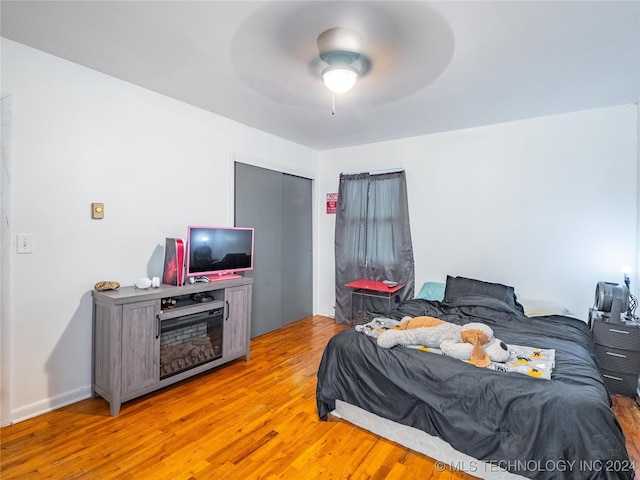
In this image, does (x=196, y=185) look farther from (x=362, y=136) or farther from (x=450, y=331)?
(x=450, y=331)

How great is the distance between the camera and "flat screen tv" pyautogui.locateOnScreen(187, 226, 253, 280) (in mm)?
2867

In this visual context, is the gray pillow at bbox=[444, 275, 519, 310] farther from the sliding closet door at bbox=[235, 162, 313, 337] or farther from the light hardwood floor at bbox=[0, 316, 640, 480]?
the sliding closet door at bbox=[235, 162, 313, 337]

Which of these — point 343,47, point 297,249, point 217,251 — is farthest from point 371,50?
point 297,249

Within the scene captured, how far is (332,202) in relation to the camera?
4809 millimetres

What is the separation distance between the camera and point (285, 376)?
2916 millimetres

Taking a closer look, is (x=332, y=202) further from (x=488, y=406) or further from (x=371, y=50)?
(x=488, y=406)

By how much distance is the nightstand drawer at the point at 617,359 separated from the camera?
2564 mm

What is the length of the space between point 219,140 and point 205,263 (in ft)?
4.52

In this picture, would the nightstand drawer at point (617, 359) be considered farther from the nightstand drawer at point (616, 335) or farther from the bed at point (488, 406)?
the bed at point (488, 406)

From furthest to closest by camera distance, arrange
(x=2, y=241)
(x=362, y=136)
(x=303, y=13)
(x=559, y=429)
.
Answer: (x=362, y=136)
(x=2, y=241)
(x=303, y=13)
(x=559, y=429)

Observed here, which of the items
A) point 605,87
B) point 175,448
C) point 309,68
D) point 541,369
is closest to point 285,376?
point 175,448

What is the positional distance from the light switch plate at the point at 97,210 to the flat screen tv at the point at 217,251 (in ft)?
2.14

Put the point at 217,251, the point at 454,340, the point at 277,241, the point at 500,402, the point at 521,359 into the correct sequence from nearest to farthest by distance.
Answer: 1. the point at 500,402
2. the point at 521,359
3. the point at 454,340
4. the point at 217,251
5. the point at 277,241

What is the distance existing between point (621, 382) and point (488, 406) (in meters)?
1.91
